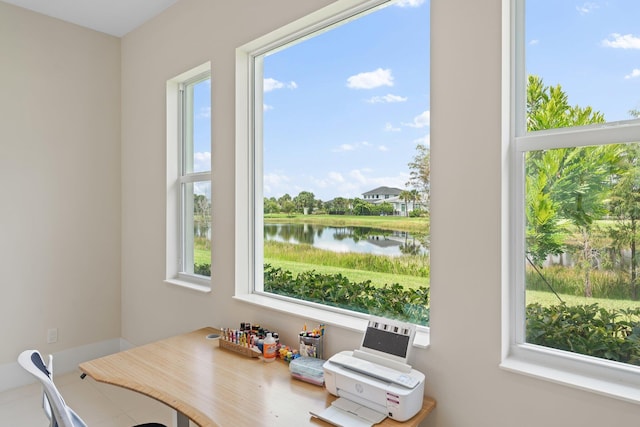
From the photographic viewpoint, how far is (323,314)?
2.15 metres

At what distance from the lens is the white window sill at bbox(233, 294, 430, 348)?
180 cm

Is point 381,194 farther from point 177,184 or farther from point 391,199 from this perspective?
point 177,184

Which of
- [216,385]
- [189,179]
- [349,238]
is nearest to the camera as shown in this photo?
[216,385]

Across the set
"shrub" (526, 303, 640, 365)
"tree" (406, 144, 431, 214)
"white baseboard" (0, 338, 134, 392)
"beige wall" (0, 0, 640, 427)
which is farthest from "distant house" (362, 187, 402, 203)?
"white baseboard" (0, 338, 134, 392)

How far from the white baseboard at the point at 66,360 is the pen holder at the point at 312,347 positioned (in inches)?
91.0

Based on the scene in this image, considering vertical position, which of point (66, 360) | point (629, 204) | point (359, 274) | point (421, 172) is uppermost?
point (421, 172)

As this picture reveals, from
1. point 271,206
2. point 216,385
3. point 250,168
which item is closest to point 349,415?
point 216,385

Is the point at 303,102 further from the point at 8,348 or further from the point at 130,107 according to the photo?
the point at 8,348

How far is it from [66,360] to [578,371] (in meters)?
3.76

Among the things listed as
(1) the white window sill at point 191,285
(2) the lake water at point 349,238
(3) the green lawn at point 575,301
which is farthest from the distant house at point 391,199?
(1) the white window sill at point 191,285

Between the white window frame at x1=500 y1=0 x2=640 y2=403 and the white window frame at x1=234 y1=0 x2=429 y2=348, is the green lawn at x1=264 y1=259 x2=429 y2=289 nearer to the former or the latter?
the white window frame at x1=234 y1=0 x2=429 y2=348

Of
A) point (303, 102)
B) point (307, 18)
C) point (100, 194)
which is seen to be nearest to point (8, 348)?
point (100, 194)

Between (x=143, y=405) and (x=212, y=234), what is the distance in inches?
52.9

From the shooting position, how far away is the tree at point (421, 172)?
1.90m
